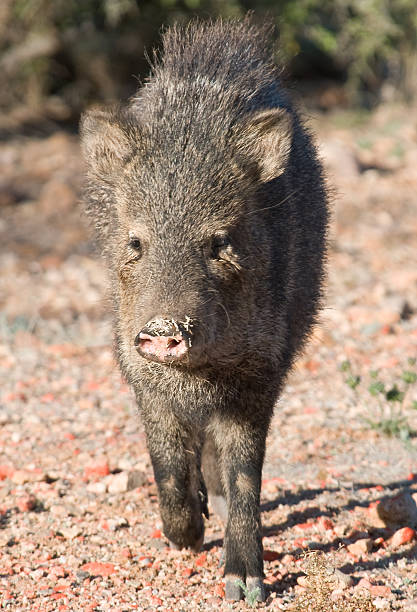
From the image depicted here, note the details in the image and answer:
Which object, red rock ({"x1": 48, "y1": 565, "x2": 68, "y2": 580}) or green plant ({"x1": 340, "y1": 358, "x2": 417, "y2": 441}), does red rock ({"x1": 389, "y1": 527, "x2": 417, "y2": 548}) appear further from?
red rock ({"x1": 48, "y1": 565, "x2": 68, "y2": 580})

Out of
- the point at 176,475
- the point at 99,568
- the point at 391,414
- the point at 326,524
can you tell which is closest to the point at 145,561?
the point at 99,568

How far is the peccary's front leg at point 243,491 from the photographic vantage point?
11.7 feet

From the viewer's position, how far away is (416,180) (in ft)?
33.7

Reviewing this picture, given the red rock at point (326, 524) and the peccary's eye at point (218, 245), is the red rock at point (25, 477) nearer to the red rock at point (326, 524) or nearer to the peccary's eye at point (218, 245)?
the red rock at point (326, 524)

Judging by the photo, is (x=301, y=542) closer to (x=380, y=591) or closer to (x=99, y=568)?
(x=380, y=591)

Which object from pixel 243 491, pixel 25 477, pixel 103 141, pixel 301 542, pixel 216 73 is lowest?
pixel 25 477

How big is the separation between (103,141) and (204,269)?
0.80m

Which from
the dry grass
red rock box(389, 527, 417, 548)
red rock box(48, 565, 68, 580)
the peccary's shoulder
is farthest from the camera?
red rock box(389, 527, 417, 548)

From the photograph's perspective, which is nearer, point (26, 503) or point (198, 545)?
point (198, 545)

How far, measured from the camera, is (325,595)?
318 centimetres

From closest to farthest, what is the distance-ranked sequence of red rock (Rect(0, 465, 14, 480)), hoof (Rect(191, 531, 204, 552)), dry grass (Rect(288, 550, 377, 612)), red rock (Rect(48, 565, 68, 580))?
dry grass (Rect(288, 550, 377, 612)) → red rock (Rect(48, 565, 68, 580)) → hoof (Rect(191, 531, 204, 552)) → red rock (Rect(0, 465, 14, 480))

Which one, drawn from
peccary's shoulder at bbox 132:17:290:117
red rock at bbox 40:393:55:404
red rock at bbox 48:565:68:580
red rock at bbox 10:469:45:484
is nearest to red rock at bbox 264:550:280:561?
red rock at bbox 48:565:68:580

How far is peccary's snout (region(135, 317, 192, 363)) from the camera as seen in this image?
2.94m

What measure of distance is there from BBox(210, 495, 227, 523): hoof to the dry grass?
0.93 m
